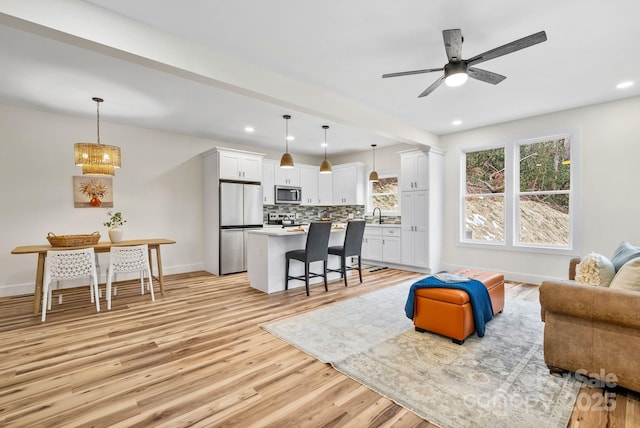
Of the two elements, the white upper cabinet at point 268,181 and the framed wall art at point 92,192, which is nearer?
the framed wall art at point 92,192

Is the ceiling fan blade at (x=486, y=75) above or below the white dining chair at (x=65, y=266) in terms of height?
above

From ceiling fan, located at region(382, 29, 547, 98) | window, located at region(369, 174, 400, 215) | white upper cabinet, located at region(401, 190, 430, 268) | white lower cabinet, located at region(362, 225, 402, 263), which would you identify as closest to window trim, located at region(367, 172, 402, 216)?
window, located at region(369, 174, 400, 215)

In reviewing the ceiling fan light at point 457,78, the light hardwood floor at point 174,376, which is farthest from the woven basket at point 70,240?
the ceiling fan light at point 457,78

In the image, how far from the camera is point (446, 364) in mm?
2350

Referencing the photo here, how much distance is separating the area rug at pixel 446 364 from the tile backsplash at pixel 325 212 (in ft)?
12.1

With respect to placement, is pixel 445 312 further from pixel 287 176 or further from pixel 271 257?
pixel 287 176

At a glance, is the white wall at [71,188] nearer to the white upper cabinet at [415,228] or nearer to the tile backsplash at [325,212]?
the tile backsplash at [325,212]

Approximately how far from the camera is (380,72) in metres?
3.29

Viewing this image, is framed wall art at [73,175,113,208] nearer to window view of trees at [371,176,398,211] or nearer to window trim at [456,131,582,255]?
window view of trees at [371,176,398,211]

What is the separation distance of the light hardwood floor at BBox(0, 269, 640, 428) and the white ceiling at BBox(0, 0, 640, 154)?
2.45 metres

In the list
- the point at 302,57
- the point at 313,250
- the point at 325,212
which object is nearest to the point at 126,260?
the point at 313,250

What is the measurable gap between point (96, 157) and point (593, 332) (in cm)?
514

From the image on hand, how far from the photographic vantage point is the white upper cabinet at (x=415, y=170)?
5.62 meters

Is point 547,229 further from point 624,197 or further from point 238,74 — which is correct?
point 238,74
